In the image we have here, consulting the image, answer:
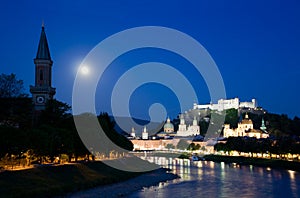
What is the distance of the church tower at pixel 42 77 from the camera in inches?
2761

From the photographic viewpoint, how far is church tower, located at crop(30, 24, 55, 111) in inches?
2761

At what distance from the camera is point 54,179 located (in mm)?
42250

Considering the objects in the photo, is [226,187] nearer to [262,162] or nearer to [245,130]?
[262,162]

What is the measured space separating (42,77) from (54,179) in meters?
31.6

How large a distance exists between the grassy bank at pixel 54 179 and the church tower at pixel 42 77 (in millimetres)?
17561

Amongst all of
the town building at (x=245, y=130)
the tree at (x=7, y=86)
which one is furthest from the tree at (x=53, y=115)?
the town building at (x=245, y=130)

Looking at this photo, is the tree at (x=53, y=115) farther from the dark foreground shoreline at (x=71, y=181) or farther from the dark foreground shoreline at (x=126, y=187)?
the dark foreground shoreline at (x=126, y=187)

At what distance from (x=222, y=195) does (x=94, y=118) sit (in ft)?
88.3

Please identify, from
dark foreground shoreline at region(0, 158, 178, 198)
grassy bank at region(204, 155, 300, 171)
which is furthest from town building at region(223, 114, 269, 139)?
dark foreground shoreline at region(0, 158, 178, 198)

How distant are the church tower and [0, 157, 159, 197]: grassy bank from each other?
57.6 feet

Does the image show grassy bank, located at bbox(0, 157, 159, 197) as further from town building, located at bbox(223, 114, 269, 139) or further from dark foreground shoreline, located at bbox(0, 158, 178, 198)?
town building, located at bbox(223, 114, 269, 139)

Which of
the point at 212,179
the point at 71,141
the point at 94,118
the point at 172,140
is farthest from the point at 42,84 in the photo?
the point at 172,140

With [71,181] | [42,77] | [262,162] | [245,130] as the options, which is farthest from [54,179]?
[245,130]

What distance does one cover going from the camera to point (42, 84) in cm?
7119
